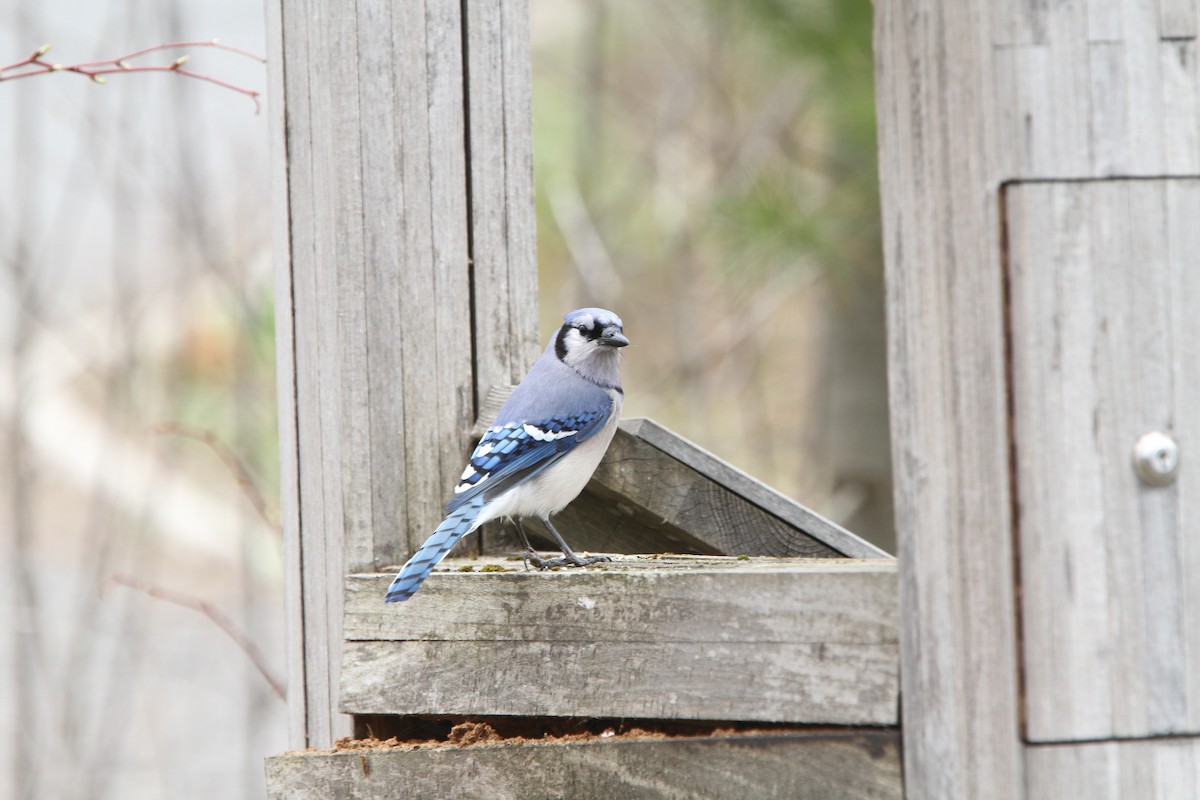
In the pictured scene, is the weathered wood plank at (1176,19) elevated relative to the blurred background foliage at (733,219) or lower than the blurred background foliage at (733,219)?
Answer: lower

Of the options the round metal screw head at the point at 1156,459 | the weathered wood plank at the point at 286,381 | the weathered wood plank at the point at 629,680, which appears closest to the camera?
the round metal screw head at the point at 1156,459

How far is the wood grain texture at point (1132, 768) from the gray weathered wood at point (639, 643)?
0.22 meters

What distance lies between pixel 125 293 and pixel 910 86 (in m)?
3.01

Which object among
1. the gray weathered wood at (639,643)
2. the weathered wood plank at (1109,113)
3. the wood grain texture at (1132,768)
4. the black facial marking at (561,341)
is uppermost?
the weathered wood plank at (1109,113)

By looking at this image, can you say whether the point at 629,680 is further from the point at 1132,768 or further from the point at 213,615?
the point at 213,615

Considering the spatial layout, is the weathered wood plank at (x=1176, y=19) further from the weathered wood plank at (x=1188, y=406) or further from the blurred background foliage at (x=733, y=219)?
the blurred background foliage at (x=733, y=219)

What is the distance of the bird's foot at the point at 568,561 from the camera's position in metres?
2.13

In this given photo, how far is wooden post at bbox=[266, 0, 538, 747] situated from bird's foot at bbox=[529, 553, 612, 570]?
199mm

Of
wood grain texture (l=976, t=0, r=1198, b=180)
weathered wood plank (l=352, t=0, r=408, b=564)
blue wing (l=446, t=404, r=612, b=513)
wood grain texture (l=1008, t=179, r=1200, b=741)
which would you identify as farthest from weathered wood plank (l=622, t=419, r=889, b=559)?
wood grain texture (l=976, t=0, r=1198, b=180)

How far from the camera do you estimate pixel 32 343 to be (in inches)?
157

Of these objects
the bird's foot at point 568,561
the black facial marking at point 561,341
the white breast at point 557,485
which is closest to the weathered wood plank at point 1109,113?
the bird's foot at point 568,561

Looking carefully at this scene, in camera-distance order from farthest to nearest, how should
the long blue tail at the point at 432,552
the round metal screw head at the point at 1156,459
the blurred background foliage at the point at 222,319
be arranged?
the blurred background foliage at the point at 222,319 → the long blue tail at the point at 432,552 → the round metal screw head at the point at 1156,459

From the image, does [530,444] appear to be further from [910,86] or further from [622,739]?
[910,86]

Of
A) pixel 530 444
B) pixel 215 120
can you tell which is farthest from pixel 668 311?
pixel 530 444
